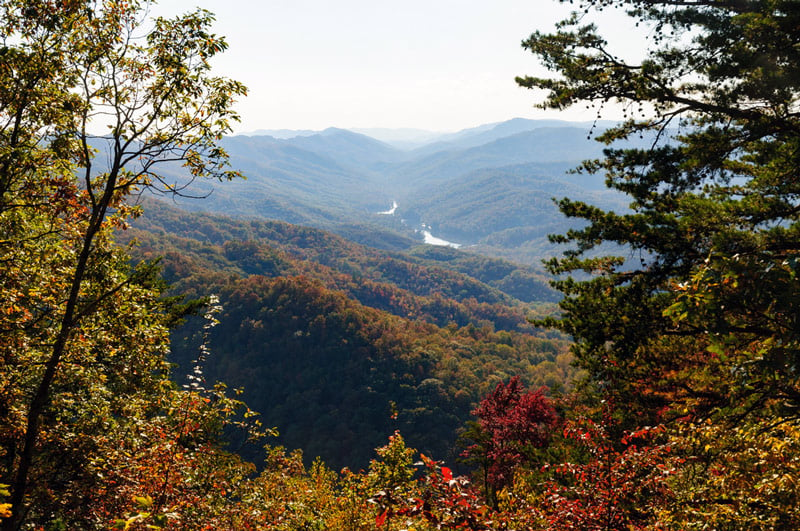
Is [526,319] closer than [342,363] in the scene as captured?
Yes

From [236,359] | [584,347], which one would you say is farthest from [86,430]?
[236,359]

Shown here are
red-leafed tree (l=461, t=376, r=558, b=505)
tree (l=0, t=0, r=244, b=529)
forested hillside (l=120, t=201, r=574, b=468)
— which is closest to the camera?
tree (l=0, t=0, r=244, b=529)

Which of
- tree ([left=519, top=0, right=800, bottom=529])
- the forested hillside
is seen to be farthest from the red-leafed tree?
the forested hillside

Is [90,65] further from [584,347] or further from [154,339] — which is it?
[584,347]

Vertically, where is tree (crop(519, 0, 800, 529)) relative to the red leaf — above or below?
above

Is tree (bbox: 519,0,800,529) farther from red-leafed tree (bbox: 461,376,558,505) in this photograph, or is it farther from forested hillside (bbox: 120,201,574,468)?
forested hillside (bbox: 120,201,574,468)

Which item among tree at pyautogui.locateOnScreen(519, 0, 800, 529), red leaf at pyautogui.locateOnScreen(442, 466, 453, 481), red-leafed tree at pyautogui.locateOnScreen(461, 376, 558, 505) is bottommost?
red-leafed tree at pyautogui.locateOnScreen(461, 376, 558, 505)

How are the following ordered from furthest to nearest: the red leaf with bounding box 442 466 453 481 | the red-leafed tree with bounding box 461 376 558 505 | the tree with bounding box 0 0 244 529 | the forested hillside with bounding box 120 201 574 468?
the forested hillside with bounding box 120 201 574 468
the red-leafed tree with bounding box 461 376 558 505
the tree with bounding box 0 0 244 529
the red leaf with bounding box 442 466 453 481

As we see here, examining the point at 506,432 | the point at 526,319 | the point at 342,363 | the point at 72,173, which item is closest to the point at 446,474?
the point at 526,319

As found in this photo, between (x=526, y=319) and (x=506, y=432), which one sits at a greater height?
(x=526, y=319)

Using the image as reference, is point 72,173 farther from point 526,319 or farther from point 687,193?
point 687,193
